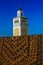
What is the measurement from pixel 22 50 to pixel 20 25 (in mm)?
46389

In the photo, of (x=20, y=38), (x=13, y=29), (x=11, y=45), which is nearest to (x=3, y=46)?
(x=11, y=45)

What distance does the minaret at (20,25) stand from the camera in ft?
168

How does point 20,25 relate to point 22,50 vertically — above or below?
above

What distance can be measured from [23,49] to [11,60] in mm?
564

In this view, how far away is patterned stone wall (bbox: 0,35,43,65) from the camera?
4645 mm

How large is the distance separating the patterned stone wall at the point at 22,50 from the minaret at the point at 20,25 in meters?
45.2

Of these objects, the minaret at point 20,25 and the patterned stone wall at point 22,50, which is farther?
the minaret at point 20,25

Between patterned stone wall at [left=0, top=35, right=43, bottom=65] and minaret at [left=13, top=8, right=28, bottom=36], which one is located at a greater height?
minaret at [left=13, top=8, right=28, bottom=36]

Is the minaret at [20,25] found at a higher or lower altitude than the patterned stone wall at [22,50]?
higher

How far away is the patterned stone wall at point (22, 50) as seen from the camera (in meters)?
4.64

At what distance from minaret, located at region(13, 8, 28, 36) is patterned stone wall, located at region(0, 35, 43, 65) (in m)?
45.2

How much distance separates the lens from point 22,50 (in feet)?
16.5

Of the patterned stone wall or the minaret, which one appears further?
the minaret

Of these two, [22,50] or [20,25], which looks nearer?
[22,50]
